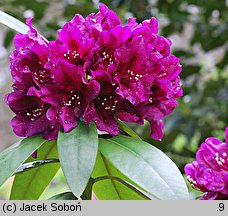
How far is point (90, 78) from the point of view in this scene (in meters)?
0.82

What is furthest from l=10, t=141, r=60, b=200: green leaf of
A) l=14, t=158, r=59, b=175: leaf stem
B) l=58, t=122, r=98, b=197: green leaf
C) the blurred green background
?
the blurred green background

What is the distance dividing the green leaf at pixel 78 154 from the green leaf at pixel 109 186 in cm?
14

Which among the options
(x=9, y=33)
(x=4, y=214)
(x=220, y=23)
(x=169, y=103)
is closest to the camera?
(x=4, y=214)

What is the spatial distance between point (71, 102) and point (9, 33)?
1.53 m

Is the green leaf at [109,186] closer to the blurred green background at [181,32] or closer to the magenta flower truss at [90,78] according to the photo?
the magenta flower truss at [90,78]

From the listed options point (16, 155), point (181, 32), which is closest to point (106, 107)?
point (16, 155)

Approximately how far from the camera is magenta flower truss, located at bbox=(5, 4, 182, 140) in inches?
32.2

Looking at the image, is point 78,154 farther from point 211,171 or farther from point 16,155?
point 211,171

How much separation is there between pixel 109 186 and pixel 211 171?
203 mm

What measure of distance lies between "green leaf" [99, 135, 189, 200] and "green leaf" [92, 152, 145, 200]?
98mm

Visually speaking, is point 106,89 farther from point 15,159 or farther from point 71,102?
point 15,159

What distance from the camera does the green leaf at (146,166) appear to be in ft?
2.37

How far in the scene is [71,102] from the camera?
2.77 ft

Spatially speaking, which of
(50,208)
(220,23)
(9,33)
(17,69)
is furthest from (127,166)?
(220,23)
